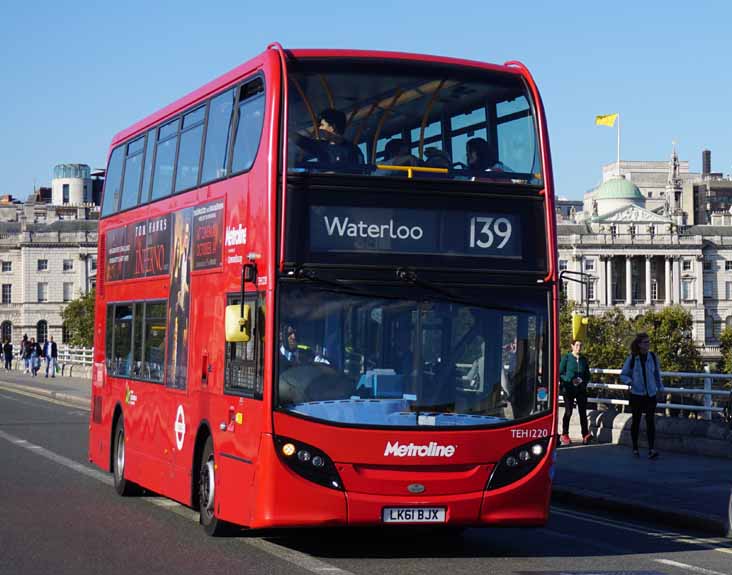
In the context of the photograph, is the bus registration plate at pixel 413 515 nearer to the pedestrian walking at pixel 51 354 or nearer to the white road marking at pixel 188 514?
the white road marking at pixel 188 514

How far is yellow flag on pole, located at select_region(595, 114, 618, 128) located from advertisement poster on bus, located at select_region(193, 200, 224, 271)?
145945mm

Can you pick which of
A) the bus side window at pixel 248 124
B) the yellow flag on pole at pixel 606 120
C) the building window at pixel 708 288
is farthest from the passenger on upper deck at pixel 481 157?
the building window at pixel 708 288

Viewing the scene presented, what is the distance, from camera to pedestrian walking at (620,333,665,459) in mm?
20641

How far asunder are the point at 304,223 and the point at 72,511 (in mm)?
4842

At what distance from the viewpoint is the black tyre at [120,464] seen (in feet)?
52.9

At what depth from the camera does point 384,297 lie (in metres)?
11.4

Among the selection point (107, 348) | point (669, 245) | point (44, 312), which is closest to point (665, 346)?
point (669, 245)

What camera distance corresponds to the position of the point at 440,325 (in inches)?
451

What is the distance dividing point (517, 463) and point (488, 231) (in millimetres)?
1806

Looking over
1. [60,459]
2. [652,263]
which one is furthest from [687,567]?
[652,263]

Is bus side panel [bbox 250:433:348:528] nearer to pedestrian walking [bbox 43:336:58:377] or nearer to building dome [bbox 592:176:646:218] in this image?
pedestrian walking [bbox 43:336:58:377]

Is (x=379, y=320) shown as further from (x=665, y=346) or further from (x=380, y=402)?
(x=665, y=346)

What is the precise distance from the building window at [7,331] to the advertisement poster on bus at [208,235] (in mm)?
164981

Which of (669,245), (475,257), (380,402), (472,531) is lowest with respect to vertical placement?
(472,531)
